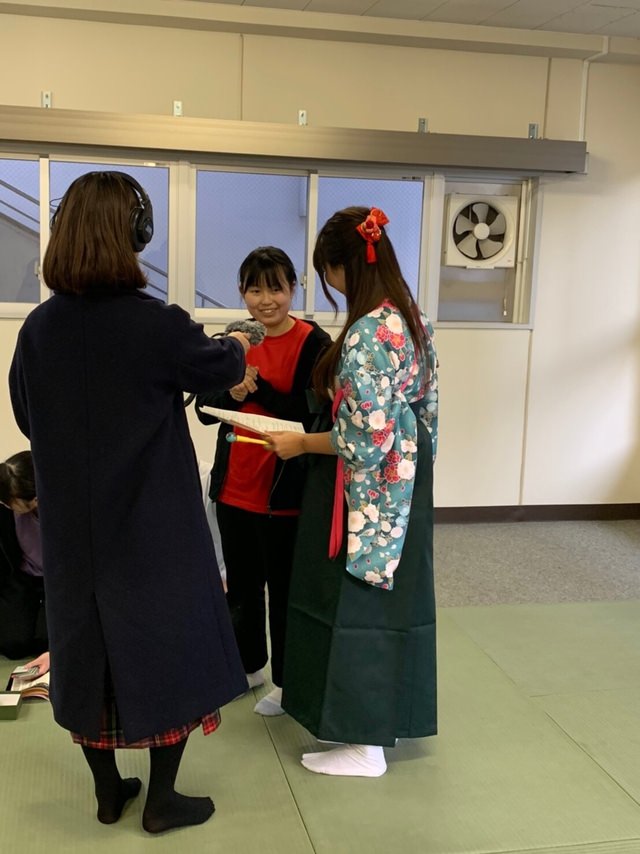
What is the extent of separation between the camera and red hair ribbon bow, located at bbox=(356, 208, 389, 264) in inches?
75.3

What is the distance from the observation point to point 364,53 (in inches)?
165

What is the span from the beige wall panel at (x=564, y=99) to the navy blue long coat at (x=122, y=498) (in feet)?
11.2

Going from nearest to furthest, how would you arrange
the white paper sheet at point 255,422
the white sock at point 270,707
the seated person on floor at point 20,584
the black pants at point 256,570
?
the white paper sheet at point 255,422 < the black pants at point 256,570 < the white sock at point 270,707 < the seated person on floor at point 20,584

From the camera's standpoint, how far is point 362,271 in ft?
6.40

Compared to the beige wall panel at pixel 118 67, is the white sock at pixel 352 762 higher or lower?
lower

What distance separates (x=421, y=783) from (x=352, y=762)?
0.18 m

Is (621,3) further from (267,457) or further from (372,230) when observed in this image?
(267,457)

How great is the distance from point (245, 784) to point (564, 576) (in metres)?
2.19

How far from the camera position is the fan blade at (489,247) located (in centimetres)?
457

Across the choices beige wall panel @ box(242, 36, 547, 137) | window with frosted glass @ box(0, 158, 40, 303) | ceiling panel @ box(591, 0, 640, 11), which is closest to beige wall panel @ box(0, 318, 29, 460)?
window with frosted glass @ box(0, 158, 40, 303)

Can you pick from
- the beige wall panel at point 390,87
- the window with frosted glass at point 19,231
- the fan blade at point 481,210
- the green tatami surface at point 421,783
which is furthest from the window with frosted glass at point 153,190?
the green tatami surface at point 421,783

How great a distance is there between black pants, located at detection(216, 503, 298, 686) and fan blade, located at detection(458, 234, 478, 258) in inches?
106

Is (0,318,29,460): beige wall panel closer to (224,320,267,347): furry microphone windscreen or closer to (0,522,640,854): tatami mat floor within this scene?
(0,522,640,854): tatami mat floor

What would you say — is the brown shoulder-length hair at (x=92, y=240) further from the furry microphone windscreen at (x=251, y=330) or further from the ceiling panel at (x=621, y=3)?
the ceiling panel at (x=621, y=3)
